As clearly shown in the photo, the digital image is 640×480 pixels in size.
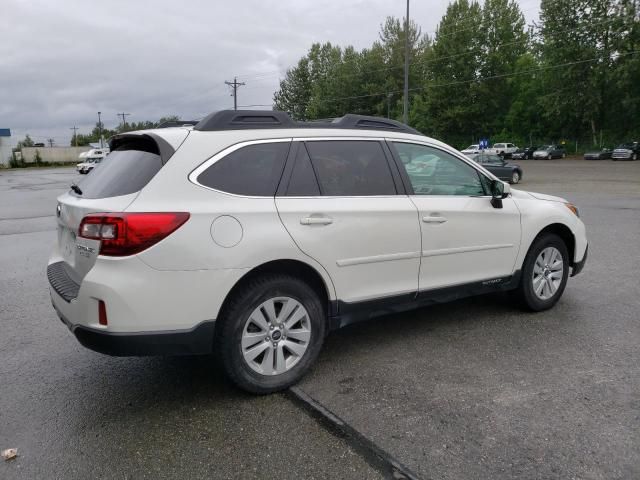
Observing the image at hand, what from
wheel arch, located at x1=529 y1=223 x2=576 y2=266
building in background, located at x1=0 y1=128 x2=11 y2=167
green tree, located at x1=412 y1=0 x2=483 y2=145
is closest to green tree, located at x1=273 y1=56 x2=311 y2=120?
green tree, located at x1=412 y1=0 x2=483 y2=145

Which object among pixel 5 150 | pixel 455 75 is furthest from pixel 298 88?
pixel 5 150

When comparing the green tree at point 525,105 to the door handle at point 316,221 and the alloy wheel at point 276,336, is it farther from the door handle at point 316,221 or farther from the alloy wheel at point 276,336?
the alloy wheel at point 276,336

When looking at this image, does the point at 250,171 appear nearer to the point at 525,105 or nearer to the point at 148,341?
the point at 148,341

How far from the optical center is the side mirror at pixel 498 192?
14.6 feet

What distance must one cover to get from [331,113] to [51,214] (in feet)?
192

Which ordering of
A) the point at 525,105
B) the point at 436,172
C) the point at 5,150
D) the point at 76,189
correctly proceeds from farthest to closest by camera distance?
the point at 5,150 < the point at 525,105 < the point at 436,172 < the point at 76,189

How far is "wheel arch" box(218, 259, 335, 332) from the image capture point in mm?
3176

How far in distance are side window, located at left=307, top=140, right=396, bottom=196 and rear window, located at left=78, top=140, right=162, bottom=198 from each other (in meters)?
1.05

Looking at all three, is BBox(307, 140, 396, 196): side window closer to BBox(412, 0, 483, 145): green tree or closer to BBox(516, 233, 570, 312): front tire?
BBox(516, 233, 570, 312): front tire

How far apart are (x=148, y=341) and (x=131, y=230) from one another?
0.62m

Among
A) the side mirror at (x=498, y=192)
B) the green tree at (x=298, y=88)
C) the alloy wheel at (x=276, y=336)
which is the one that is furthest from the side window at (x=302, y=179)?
the green tree at (x=298, y=88)

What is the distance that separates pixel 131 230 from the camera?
2881 millimetres

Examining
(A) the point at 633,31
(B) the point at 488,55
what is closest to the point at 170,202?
(A) the point at 633,31

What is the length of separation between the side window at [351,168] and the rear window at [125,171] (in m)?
1.05
